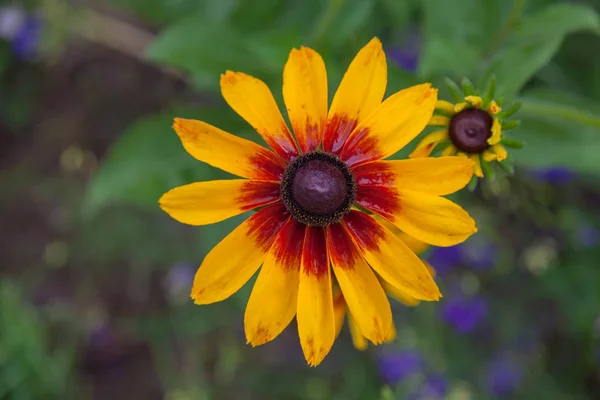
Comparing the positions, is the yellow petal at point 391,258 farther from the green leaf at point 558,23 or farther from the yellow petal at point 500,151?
the green leaf at point 558,23

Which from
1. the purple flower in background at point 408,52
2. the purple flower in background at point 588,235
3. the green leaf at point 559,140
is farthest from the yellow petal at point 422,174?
the purple flower in background at point 588,235

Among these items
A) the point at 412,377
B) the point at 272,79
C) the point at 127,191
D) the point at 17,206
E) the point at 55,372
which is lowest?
the point at 55,372

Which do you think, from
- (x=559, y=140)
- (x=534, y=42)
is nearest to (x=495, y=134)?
(x=534, y=42)

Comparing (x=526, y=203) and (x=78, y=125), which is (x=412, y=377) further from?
(x=78, y=125)

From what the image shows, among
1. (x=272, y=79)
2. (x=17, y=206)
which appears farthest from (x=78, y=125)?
(x=272, y=79)

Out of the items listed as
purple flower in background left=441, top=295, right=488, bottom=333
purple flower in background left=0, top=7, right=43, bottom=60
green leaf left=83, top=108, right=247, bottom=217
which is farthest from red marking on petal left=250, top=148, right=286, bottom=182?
purple flower in background left=0, top=7, right=43, bottom=60

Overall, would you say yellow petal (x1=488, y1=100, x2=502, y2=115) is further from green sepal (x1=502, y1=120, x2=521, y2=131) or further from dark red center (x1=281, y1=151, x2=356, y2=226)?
dark red center (x1=281, y1=151, x2=356, y2=226)

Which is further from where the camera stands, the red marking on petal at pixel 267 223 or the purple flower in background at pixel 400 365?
the purple flower in background at pixel 400 365
